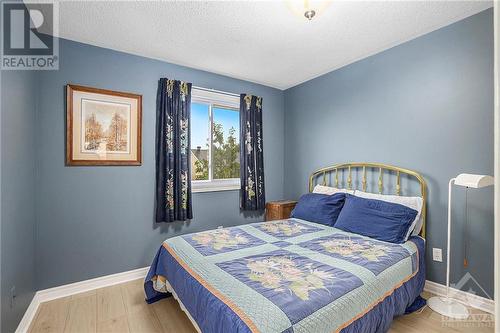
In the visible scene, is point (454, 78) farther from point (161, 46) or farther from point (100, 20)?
point (100, 20)

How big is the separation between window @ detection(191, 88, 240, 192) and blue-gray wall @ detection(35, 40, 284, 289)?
251 millimetres

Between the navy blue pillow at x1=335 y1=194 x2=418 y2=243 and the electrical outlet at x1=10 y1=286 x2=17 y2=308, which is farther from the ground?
the navy blue pillow at x1=335 y1=194 x2=418 y2=243

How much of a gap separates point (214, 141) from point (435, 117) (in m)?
2.61

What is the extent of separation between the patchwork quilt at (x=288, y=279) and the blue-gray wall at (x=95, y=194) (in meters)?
0.79

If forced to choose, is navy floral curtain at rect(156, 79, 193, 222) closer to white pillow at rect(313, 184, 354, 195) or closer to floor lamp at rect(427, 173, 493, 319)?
white pillow at rect(313, 184, 354, 195)

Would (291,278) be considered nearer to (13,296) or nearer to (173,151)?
(13,296)

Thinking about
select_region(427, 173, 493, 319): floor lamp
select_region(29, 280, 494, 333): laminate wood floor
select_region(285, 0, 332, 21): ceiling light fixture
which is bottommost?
select_region(29, 280, 494, 333): laminate wood floor

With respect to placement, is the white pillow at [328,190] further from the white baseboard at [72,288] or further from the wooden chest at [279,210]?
the white baseboard at [72,288]

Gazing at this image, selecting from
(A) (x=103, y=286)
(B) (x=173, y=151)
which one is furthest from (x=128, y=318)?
(B) (x=173, y=151)

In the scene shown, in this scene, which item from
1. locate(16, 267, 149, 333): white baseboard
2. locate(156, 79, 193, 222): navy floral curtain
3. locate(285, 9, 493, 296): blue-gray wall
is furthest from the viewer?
locate(156, 79, 193, 222): navy floral curtain

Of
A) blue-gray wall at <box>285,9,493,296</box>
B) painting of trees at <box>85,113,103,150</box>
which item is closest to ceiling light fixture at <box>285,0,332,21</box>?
blue-gray wall at <box>285,9,493,296</box>

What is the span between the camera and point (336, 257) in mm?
1873

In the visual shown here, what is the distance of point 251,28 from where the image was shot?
2309mm

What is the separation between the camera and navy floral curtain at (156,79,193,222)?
294 cm
